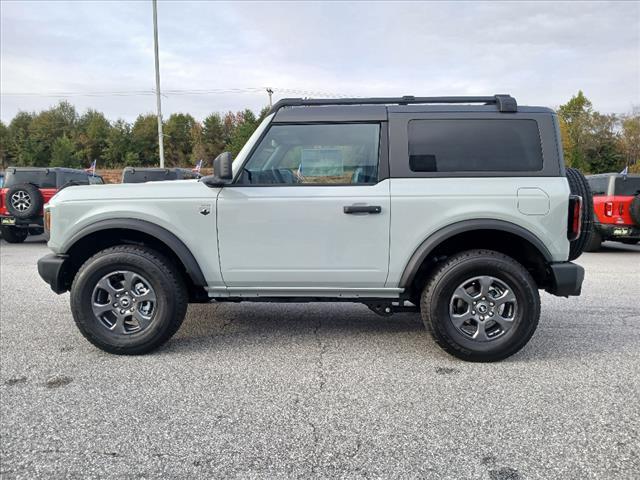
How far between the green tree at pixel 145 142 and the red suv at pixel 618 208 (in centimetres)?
5936

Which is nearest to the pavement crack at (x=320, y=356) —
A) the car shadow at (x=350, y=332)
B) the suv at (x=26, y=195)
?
the car shadow at (x=350, y=332)

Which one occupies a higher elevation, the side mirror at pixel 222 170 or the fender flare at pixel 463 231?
the side mirror at pixel 222 170

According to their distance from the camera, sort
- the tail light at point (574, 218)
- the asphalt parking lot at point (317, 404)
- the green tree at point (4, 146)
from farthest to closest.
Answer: the green tree at point (4, 146) < the tail light at point (574, 218) < the asphalt parking lot at point (317, 404)

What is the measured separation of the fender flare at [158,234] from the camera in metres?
3.80

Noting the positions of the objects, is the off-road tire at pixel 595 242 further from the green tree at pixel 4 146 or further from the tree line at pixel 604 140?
the green tree at pixel 4 146

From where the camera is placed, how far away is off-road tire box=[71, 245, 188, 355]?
150 inches

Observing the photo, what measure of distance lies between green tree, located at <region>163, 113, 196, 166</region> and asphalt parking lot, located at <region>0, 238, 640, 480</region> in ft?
199

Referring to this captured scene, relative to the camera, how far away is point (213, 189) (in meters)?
3.87

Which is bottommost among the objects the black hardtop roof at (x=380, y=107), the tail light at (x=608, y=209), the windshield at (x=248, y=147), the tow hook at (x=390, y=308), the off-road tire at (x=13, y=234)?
the off-road tire at (x=13, y=234)

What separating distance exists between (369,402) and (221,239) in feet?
5.55

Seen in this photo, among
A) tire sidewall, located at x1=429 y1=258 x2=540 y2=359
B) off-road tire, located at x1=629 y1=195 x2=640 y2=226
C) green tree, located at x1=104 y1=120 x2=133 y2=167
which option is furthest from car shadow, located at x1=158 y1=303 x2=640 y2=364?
green tree, located at x1=104 y1=120 x2=133 y2=167

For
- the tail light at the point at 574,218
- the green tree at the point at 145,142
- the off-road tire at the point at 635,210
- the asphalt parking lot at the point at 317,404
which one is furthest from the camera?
the green tree at the point at 145,142

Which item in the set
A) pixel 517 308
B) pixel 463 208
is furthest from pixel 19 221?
pixel 517 308

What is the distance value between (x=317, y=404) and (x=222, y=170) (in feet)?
6.12
